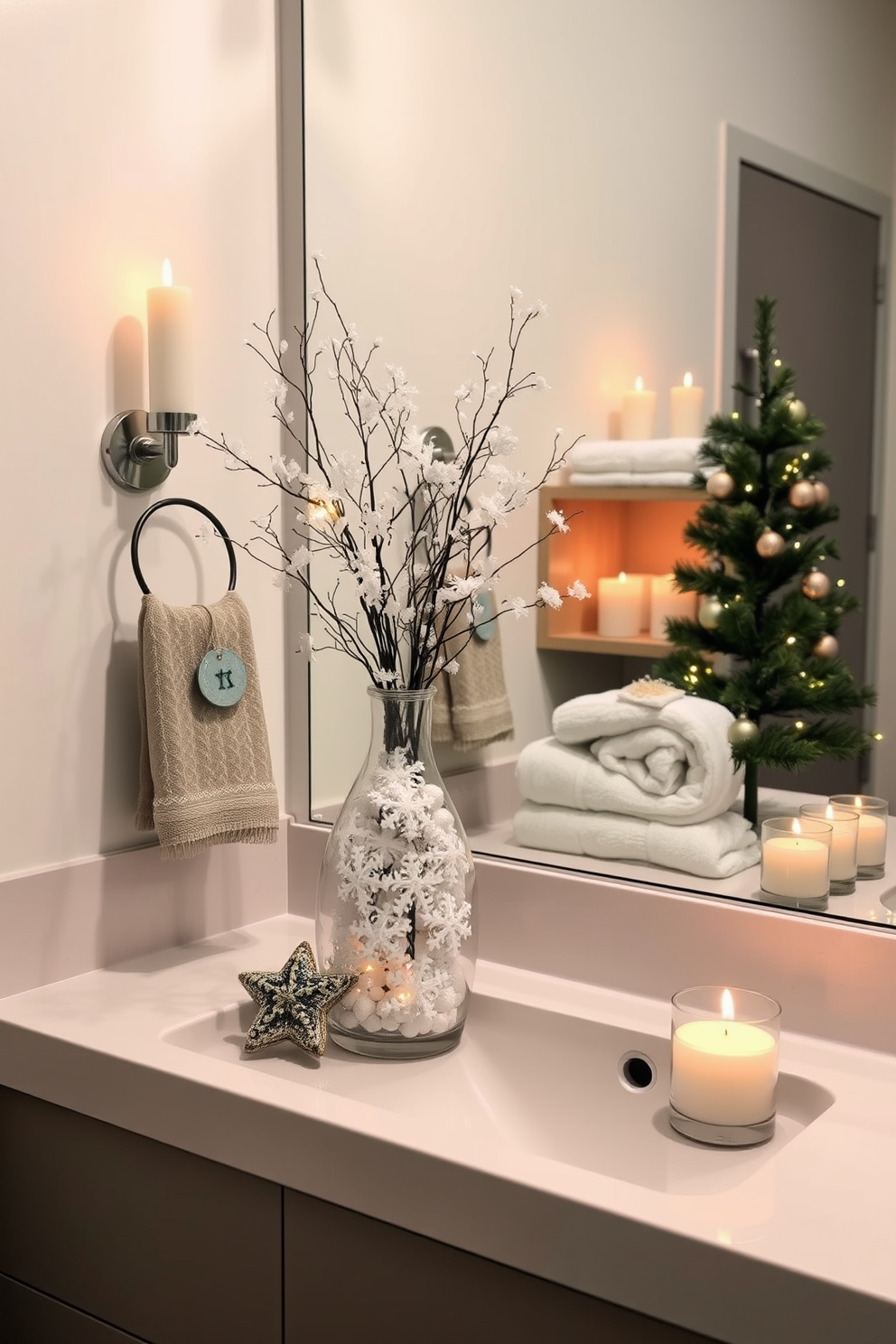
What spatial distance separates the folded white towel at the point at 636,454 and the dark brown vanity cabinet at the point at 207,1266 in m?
0.80

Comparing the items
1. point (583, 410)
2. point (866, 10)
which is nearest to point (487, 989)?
point (583, 410)

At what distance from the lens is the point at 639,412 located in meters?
1.40

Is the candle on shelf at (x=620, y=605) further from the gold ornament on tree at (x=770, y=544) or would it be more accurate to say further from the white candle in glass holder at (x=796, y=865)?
the white candle in glass holder at (x=796, y=865)

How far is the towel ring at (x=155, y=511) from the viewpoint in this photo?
53.3 inches

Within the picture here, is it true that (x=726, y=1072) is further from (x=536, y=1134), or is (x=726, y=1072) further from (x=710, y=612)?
(x=710, y=612)

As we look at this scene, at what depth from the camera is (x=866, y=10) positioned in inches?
47.8

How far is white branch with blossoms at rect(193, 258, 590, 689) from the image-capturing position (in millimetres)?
1241

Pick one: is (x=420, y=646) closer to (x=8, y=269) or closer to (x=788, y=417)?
(x=788, y=417)

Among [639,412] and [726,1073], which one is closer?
[726,1073]

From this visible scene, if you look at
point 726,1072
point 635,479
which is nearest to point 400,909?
point 726,1072

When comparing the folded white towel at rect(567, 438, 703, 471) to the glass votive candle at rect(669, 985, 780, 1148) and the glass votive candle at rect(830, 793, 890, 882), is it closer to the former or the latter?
the glass votive candle at rect(830, 793, 890, 882)

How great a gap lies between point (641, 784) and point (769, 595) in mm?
240

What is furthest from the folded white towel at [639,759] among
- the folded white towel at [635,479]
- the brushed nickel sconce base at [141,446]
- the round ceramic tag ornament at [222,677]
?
the brushed nickel sconce base at [141,446]

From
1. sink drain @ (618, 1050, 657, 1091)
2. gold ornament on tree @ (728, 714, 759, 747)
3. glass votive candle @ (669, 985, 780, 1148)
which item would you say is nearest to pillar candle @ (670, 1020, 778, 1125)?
glass votive candle @ (669, 985, 780, 1148)
